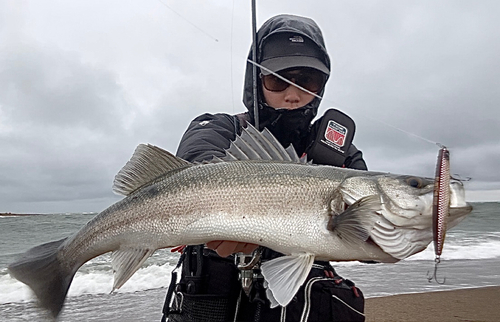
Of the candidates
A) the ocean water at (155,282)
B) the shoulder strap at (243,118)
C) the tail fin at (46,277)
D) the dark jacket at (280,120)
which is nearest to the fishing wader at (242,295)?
the tail fin at (46,277)

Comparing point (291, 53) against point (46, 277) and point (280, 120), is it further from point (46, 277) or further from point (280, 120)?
point (46, 277)

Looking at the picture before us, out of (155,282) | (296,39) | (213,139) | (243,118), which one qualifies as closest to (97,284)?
(155,282)

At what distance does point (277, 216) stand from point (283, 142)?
4.72 ft

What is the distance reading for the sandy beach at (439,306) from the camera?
5.57 m

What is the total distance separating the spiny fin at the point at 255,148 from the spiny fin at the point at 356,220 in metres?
0.50

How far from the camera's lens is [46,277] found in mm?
2373

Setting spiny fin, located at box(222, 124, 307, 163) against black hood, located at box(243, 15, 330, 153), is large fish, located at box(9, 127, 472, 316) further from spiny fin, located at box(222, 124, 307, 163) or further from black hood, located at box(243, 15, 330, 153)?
black hood, located at box(243, 15, 330, 153)

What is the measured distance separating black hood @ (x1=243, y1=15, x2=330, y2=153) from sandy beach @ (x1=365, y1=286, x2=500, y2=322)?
3.33 m

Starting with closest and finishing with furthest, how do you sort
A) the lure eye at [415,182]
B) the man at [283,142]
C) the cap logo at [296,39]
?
1. the lure eye at [415,182]
2. the man at [283,142]
3. the cap logo at [296,39]

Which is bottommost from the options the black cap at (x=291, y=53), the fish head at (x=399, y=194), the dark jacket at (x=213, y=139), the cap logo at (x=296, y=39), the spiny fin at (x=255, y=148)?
the fish head at (x=399, y=194)

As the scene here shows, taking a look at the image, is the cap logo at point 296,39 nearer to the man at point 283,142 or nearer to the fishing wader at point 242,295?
the man at point 283,142

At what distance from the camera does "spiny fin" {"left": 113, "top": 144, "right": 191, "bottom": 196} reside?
92.3 inches

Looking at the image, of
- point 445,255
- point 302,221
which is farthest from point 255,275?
point 445,255

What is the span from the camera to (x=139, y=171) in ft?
7.75
